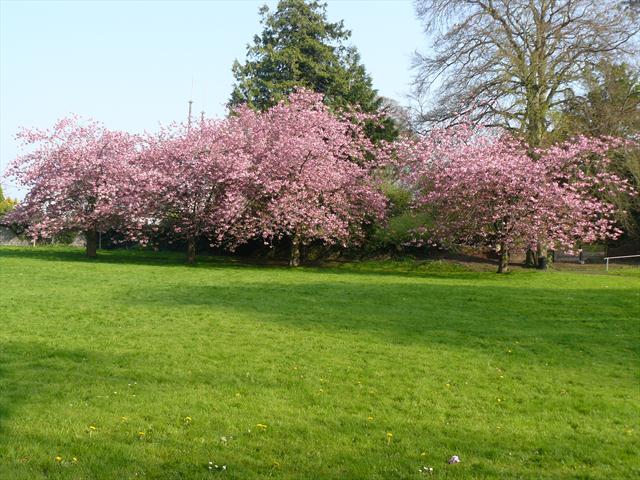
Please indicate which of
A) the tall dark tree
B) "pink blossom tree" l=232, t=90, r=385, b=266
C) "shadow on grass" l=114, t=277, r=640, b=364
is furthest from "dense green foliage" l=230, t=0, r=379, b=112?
"shadow on grass" l=114, t=277, r=640, b=364

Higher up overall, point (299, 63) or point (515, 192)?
point (299, 63)

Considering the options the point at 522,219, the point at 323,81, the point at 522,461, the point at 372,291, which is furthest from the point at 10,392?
the point at 323,81

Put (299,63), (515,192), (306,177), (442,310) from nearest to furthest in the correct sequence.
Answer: (442,310) < (515,192) < (306,177) < (299,63)

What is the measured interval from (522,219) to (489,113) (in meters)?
5.86

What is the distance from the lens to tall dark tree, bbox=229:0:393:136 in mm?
41531

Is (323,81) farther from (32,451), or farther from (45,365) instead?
(32,451)

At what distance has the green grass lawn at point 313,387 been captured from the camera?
16.7 feet

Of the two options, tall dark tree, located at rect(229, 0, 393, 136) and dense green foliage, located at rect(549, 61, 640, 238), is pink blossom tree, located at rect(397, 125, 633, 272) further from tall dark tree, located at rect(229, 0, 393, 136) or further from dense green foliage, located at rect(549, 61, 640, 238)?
tall dark tree, located at rect(229, 0, 393, 136)

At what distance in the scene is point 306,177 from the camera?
27.2 metres

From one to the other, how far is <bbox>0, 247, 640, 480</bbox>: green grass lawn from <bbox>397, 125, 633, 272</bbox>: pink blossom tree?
8.86m

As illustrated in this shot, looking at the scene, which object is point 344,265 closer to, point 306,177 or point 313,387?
point 306,177

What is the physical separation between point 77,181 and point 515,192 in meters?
19.6

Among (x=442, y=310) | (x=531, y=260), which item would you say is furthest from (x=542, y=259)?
(x=442, y=310)

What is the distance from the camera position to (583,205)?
2408 cm
